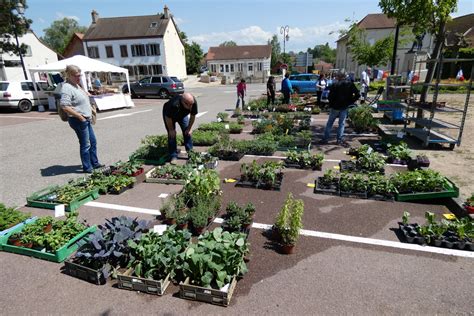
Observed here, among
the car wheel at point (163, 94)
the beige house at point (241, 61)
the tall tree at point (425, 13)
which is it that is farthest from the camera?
the beige house at point (241, 61)

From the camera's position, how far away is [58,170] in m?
6.70

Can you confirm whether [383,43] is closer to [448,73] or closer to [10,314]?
[448,73]

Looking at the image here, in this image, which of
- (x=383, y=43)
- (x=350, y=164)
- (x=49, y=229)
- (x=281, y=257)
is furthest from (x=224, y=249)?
(x=383, y=43)

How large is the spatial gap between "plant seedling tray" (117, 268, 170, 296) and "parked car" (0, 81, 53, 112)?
1784cm

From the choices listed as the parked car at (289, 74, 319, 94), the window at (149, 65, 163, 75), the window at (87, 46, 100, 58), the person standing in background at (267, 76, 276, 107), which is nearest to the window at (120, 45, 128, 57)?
the window at (87, 46, 100, 58)

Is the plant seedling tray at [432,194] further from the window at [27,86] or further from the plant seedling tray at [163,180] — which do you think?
the window at [27,86]

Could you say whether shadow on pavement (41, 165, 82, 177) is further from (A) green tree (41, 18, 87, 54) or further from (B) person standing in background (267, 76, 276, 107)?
(A) green tree (41, 18, 87, 54)

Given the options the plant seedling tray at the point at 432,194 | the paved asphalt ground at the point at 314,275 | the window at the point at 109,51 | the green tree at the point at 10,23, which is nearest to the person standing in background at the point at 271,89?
the paved asphalt ground at the point at 314,275

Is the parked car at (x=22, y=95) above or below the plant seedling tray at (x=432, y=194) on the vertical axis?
above

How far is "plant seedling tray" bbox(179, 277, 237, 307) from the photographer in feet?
9.36

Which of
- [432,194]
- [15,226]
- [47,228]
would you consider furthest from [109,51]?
[432,194]

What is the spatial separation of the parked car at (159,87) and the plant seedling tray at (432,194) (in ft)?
67.4

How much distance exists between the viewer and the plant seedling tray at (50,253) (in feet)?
11.5

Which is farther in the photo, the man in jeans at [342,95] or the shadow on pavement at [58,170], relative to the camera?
the man in jeans at [342,95]
